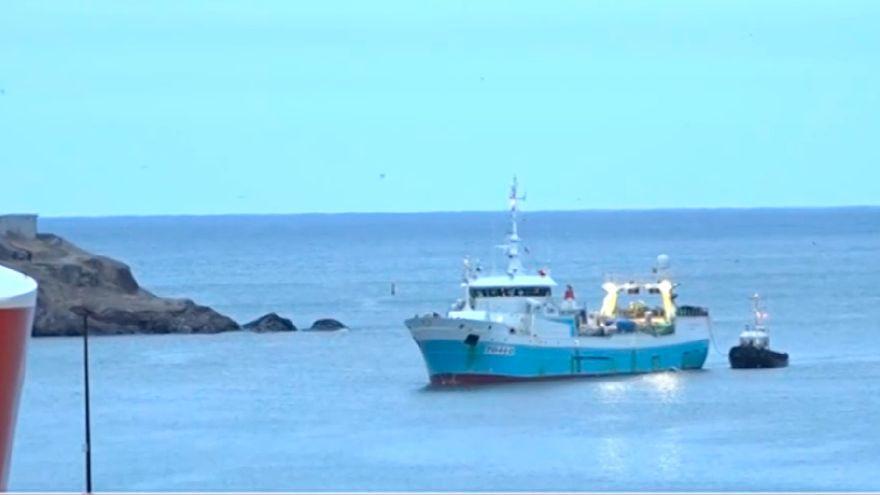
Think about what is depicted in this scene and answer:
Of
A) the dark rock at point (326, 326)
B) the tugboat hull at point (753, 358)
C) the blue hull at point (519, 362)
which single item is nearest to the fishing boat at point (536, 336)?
the blue hull at point (519, 362)

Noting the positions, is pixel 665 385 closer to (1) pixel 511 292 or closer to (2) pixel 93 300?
(1) pixel 511 292

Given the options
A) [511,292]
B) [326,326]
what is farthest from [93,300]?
[511,292]

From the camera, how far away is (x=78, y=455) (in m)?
36.6

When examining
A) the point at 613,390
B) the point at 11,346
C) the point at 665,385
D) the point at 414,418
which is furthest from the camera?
the point at 665,385

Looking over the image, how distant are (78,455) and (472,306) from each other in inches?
632

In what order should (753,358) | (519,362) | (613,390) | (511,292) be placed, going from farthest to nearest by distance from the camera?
(753,358)
(511,292)
(519,362)
(613,390)

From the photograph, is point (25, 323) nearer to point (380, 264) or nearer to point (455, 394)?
point (455, 394)

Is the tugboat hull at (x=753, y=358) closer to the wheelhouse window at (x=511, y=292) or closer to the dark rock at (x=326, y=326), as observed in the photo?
the wheelhouse window at (x=511, y=292)

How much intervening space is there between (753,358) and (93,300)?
82.3 ft

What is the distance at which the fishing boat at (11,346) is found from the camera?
31.9 feet

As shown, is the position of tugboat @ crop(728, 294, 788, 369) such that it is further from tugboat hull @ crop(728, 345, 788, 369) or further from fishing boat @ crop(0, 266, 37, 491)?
fishing boat @ crop(0, 266, 37, 491)

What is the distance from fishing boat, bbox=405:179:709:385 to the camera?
49.2 metres

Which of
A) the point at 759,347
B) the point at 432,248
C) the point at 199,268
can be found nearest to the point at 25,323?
the point at 759,347

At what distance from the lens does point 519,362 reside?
50000 millimetres
